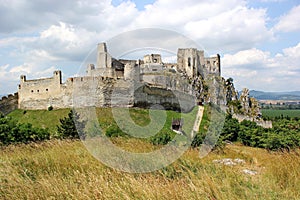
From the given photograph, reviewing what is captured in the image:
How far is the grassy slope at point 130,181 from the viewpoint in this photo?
15.8 ft

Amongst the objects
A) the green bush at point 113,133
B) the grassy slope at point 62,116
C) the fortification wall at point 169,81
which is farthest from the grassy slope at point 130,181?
the fortification wall at point 169,81

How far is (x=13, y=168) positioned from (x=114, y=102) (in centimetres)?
2645

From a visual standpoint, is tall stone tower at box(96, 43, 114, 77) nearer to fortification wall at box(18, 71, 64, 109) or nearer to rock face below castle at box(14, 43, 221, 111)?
rock face below castle at box(14, 43, 221, 111)

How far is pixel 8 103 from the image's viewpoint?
39219mm

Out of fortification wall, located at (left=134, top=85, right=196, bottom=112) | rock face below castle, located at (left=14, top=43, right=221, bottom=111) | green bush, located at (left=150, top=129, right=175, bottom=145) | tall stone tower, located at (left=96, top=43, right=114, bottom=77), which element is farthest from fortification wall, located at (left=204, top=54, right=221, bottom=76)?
green bush, located at (left=150, top=129, right=175, bottom=145)

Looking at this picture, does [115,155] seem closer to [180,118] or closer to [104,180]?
[104,180]

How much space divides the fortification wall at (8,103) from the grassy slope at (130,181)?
114ft

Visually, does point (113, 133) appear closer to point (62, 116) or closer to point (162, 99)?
point (62, 116)

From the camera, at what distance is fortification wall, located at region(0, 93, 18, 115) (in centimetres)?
3884

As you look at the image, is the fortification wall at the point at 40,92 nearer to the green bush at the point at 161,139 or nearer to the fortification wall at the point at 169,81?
the fortification wall at the point at 169,81

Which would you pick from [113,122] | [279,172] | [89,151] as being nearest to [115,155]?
[89,151]

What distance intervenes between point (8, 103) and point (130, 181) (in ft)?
125

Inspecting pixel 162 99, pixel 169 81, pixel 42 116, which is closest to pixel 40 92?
pixel 42 116

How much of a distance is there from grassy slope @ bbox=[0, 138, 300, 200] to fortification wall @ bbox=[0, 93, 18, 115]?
34779 millimetres
